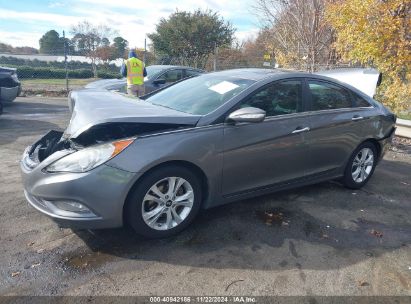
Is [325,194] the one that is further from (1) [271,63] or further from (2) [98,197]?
(1) [271,63]

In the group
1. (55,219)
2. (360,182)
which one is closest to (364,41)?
(360,182)


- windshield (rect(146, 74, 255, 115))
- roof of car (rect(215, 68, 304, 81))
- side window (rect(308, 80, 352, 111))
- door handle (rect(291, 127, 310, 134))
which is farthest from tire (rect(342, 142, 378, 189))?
windshield (rect(146, 74, 255, 115))

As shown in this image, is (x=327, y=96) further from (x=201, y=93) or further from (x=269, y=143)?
(x=201, y=93)

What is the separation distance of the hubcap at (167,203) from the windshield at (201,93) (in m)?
0.78

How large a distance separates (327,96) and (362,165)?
47.8 inches

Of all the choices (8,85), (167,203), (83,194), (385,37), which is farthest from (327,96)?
(8,85)

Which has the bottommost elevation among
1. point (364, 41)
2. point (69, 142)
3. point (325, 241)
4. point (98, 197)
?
point (325, 241)

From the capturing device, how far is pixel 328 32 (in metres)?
11.8

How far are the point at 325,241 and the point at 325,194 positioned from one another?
4.28ft

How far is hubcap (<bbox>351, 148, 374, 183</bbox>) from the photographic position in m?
4.83

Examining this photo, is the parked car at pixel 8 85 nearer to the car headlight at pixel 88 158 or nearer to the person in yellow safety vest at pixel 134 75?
the person in yellow safety vest at pixel 134 75

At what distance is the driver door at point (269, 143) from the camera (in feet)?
11.5

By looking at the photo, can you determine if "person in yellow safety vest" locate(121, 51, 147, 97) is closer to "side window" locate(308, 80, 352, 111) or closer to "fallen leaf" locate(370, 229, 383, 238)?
"side window" locate(308, 80, 352, 111)

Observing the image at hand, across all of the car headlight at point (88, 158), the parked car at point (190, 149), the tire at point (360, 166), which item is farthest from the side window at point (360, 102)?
the car headlight at point (88, 158)
